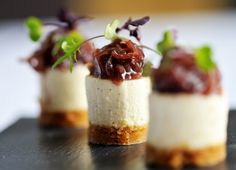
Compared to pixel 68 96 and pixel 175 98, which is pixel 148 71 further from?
pixel 68 96

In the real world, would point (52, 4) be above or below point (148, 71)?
above

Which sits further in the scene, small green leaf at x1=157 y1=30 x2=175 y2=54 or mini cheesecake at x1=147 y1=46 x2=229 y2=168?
small green leaf at x1=157 y1=30 x2=175 y2=54

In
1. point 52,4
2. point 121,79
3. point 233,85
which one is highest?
point 52,4

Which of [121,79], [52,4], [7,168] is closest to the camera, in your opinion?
[7,168]

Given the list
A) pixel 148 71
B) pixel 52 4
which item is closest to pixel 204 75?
pixel 148 71

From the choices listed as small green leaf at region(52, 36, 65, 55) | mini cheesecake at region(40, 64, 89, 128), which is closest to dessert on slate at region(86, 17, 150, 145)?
small green leaf at region(52, 36, 65, 55)

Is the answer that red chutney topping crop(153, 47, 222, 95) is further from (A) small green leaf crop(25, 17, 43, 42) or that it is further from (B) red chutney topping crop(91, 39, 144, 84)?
(A) small green leaf crop(25, 17, 43, 42)
